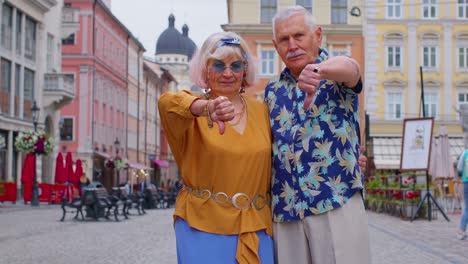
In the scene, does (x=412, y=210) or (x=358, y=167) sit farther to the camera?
(x=412, y=210)

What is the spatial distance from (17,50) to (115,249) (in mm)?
27962

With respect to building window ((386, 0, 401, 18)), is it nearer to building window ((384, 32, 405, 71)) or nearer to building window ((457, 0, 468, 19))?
building window ((384, 32, 405, 71))

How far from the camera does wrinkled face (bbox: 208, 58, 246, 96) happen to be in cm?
368

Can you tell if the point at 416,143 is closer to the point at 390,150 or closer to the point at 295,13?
the point at 295,13

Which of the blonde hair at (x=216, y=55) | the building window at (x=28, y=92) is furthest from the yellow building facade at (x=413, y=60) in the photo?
the blonde hair at (x=216, y=55)

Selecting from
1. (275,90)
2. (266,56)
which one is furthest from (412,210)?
(266,56)

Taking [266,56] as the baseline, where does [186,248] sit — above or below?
below

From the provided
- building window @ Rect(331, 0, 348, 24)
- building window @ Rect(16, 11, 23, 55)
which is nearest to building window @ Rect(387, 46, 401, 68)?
building window @ Rect(331, 0, 348, 24)

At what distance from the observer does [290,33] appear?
3.66 metres

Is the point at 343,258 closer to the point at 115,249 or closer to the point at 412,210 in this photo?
the point at 115,249

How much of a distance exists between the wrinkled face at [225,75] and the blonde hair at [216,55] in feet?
0.08

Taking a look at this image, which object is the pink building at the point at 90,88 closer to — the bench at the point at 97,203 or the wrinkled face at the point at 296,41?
the bench at the point at 97,203

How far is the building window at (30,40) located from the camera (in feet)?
130

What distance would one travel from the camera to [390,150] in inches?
1802
